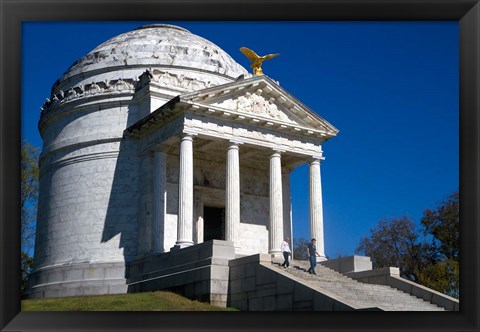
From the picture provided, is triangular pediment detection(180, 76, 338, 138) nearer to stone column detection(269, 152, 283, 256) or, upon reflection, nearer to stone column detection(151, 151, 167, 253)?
stone column detection(269, 152, 283, 256)

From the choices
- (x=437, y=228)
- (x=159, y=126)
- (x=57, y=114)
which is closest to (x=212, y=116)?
(x=159, y=126)

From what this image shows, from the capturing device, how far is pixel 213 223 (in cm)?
4231

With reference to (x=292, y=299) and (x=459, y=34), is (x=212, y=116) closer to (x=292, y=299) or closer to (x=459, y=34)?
(x=292, y=299)

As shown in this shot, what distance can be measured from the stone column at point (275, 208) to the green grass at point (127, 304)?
6.96 metres

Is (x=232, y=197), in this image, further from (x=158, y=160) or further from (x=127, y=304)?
(x=127, y=304)

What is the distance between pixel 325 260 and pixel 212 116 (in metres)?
9.23

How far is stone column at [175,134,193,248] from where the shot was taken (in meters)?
34.1

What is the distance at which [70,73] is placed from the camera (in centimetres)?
4459

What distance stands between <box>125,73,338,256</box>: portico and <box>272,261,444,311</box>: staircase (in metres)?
5.01

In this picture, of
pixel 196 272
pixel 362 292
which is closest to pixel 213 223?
pixel 196 272

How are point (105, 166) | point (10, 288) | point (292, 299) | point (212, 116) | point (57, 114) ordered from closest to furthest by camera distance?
point (10, 288) → point (292, 299) → point (212, 116) → point (105, 166) → point (57, 114)

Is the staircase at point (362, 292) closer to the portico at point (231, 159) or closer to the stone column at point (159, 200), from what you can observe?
the portico at point (231, 159)

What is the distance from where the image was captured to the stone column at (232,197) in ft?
115
